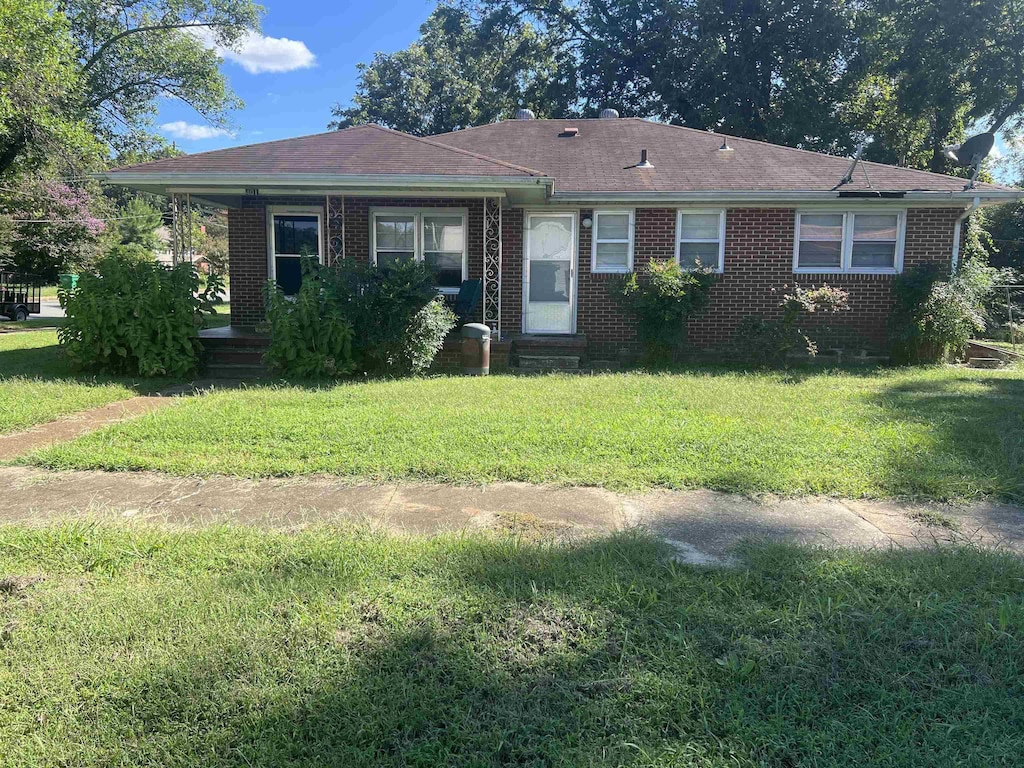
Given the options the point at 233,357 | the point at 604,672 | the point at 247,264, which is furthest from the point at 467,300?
the point at 604,672

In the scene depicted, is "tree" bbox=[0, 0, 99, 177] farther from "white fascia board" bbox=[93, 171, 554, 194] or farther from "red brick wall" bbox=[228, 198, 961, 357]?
"white fascia board" bbox=[93, 171, 554, 194]

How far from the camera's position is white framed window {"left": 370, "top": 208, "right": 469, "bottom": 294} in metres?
12.3

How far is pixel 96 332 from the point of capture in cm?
945

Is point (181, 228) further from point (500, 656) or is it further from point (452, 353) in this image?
point (500, 656)

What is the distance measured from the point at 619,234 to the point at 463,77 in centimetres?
2462

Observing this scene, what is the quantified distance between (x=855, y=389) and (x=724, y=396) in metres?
1.93

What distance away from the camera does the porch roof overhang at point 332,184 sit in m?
9.98

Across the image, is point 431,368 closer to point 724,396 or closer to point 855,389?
point 724,396

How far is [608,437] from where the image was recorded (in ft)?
20.5

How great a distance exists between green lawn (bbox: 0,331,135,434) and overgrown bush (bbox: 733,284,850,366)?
894 cm

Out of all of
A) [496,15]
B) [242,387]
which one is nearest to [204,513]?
[242,387]

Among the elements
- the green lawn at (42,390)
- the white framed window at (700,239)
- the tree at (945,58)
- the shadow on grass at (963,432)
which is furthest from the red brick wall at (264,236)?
the tree at (945,58)

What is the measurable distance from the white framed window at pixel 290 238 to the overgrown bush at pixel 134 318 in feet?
8.87

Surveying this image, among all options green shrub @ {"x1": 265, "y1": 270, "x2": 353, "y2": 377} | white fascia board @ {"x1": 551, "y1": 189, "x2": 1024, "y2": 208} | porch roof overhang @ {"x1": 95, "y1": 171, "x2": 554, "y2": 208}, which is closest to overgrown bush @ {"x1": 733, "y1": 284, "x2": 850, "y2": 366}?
white fascia board @ {"x1": 551, "y1": 189, "x2": 1024, "y2": 208}
